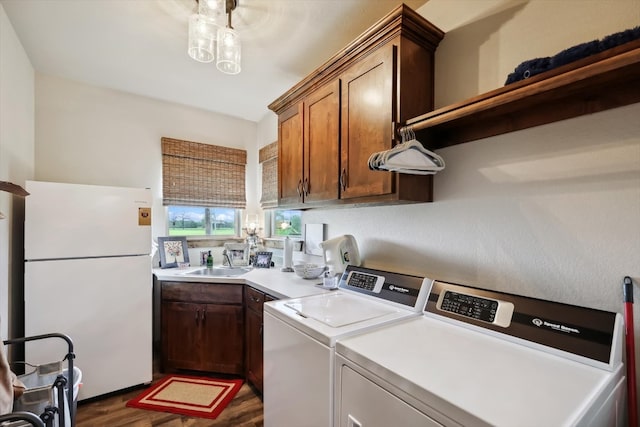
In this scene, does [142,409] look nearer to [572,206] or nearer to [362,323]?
[362,323]

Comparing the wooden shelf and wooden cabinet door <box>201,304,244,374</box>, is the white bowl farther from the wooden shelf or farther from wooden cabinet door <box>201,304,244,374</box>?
the wooden shelf

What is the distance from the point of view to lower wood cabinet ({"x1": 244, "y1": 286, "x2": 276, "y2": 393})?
2.11 metres

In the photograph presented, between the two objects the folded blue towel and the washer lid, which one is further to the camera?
the washer lid

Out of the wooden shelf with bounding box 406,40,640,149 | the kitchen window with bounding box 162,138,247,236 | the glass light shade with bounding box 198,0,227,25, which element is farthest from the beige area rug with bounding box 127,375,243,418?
the glass light shade with bounding box 198,0,227,25

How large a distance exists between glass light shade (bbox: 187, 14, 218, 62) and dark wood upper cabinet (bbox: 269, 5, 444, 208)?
651 mm

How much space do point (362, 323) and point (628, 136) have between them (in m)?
1.16

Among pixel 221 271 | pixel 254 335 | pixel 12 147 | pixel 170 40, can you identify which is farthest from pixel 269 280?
pixel 12 147

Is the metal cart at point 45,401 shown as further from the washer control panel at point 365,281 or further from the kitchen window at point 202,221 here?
the kitchen window at point 202,221

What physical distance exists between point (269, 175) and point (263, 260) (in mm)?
998

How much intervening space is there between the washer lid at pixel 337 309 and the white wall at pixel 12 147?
71.7 inches

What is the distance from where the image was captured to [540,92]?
94 cm

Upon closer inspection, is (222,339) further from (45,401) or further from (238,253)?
(45,401)

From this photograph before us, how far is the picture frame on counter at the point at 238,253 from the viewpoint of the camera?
10.2 feet

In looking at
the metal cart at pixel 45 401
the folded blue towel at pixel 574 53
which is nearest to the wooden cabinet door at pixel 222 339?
the metal cart at pixel 45 401
